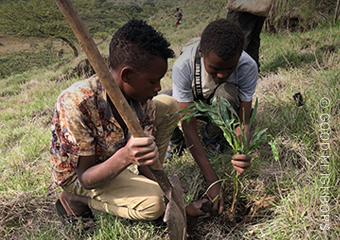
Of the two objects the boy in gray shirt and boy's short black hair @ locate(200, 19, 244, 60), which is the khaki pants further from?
boy's short black hair @ locate(200, 19, 244, 60)

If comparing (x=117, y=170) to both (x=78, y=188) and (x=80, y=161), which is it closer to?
(x=80, y=161)

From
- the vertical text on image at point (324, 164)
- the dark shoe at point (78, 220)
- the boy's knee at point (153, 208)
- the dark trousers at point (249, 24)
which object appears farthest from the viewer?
the dark trousers at point (249, 24)

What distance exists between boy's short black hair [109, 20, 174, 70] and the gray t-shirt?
69 centimetres

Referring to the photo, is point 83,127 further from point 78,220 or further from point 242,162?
point 242,162

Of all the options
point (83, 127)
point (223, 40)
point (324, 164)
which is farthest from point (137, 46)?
point (324, 164)

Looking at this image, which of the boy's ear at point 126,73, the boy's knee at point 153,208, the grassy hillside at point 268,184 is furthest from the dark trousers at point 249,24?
the boy's knee at point 153,208

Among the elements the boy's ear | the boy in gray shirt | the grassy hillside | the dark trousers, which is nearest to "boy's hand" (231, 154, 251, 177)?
the boy in gray shirt

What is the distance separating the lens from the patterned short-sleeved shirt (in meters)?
1.20

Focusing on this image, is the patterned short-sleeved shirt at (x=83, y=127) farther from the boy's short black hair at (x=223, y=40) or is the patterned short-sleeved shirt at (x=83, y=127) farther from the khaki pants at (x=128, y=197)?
the boy's short black hair at (x=223, y=40)

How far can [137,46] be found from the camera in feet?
3.76

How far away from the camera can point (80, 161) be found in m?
1.25

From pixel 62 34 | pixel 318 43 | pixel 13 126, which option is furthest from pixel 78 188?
pixel 62 34

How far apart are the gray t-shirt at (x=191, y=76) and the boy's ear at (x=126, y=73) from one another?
2.42ft

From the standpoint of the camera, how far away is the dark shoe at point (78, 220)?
5.26ft
